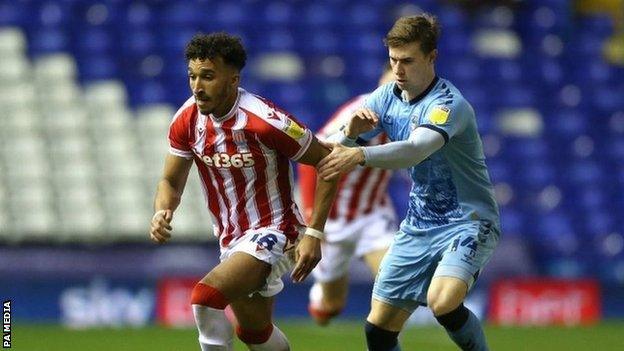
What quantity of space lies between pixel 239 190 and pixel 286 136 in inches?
15.0

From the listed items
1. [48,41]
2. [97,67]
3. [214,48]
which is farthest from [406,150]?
[48,41]

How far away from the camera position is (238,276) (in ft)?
21.5

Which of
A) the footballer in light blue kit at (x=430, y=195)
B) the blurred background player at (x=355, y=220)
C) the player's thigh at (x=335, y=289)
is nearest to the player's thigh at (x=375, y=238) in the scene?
the blurred background player at (x=355, y=220)

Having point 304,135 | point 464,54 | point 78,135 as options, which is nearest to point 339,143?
point 304,135

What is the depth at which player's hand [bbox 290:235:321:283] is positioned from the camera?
653cm

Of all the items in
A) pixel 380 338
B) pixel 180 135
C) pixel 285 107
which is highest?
pixel 180 135

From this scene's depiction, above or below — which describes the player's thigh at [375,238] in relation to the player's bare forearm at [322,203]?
below

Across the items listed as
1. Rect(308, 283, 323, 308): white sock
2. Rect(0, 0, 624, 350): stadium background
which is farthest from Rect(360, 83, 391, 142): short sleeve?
Rect(0, 0, 624, 350): stadium background

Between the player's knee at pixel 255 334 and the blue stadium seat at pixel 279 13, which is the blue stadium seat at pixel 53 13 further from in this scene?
the player's knee at pixel 255 334

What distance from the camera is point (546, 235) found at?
15867 mm

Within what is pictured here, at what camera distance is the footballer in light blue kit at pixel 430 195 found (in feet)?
21.8

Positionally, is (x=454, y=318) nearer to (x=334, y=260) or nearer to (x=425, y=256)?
(x=425, y=256)

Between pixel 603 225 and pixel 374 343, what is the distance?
387 inches

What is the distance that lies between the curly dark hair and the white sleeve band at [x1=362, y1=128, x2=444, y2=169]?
877 mm
